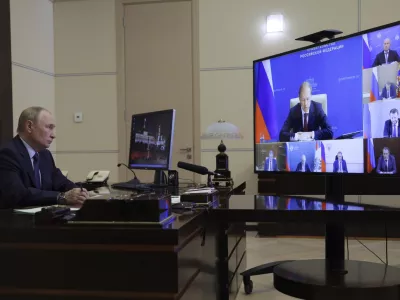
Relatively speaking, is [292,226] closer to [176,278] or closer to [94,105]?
[94,105]

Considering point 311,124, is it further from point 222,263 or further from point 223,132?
point 223,132

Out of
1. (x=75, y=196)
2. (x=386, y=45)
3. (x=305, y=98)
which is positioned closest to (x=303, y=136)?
(x=305, y=98)

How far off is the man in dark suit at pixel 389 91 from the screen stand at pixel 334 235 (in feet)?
1.35

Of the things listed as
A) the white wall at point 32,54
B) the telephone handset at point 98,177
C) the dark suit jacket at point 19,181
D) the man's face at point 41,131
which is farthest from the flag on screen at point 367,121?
the white wall at point 32,54

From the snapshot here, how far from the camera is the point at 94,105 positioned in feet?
16.3

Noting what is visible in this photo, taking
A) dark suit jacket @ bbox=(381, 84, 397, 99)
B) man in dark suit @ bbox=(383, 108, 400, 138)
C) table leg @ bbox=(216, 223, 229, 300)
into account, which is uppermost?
dark suit jacket @ bbox=(381, 84, 397, 99)

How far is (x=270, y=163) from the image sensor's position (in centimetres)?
212

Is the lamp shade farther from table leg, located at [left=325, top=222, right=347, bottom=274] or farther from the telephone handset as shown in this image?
table leg, located at [left=325, top=222, right=347, bottom=274]

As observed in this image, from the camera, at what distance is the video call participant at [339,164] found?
1797 mm

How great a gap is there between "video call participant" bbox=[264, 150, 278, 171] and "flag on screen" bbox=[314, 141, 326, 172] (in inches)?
9.5

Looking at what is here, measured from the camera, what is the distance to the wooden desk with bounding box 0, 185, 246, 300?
1.21 meters

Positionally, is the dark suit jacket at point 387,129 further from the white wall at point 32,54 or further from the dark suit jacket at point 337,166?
the white wall at point 32,54

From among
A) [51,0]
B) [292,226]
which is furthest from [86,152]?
[292,226]

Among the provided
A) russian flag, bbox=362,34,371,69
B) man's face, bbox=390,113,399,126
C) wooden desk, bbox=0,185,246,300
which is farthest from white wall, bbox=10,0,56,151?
man's face, bbox=390,113,399,126
